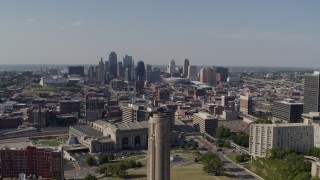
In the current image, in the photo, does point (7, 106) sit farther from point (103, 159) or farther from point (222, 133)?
point (222, 133)

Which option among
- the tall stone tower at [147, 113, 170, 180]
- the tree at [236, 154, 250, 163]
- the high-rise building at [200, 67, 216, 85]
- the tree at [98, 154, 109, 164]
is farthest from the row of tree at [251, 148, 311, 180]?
the high-rise building at [200, 67, 216, 85]

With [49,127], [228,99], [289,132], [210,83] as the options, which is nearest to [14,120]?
[49,127]

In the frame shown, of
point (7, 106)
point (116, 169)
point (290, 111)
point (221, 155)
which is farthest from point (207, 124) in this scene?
point (7, 106)

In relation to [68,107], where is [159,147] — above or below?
above

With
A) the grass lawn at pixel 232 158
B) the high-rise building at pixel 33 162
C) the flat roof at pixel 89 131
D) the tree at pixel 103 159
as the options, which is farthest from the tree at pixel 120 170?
the flat roof at pixel 89 131

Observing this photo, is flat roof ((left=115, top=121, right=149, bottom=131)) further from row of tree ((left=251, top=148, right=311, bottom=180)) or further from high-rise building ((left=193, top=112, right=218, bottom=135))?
row of tree ((left=251, top=148, right=311, bottom=180))
